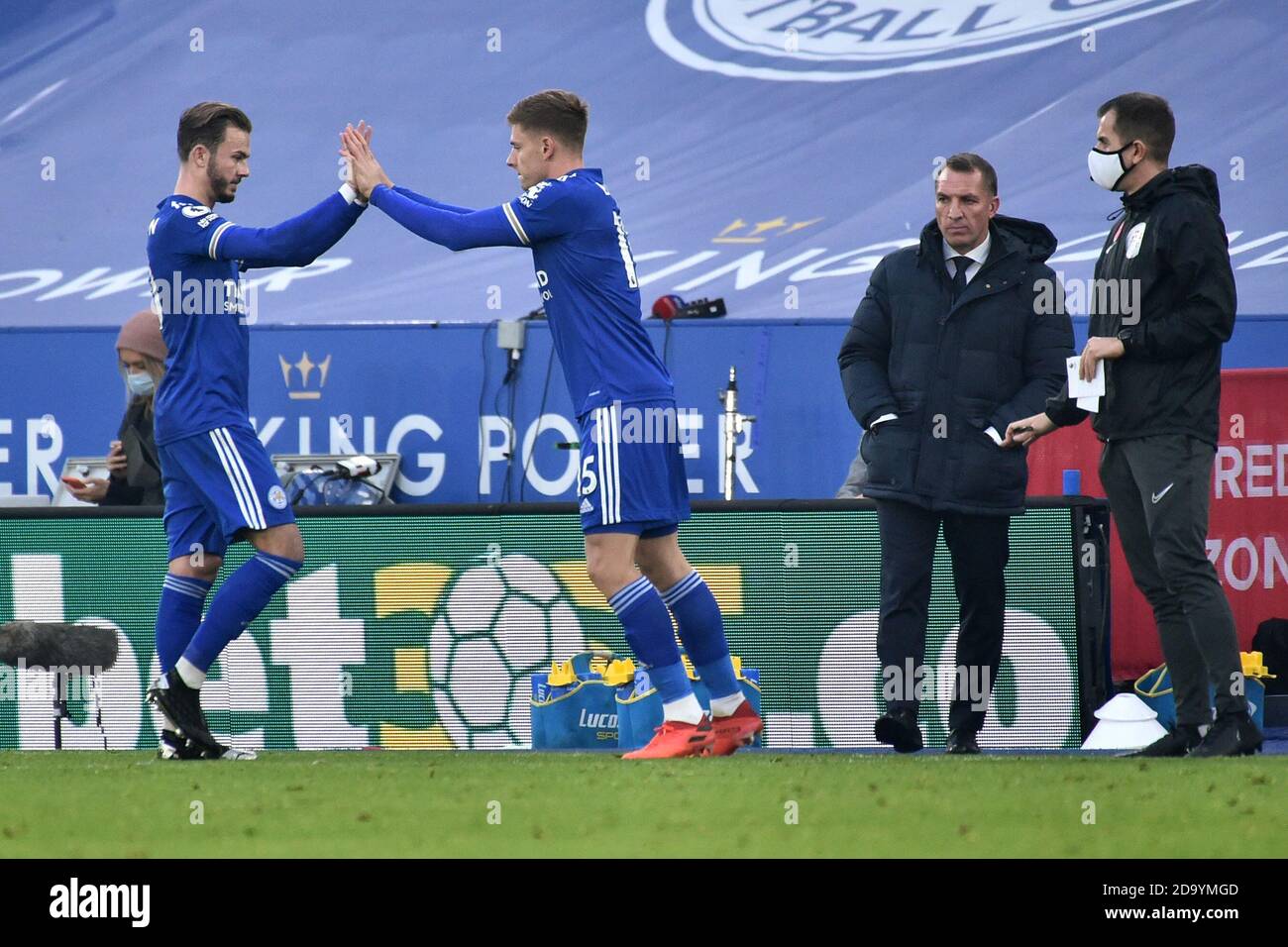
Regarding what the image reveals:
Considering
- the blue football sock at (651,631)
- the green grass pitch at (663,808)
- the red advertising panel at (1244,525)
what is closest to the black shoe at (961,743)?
the green grass pitch at (663,808)

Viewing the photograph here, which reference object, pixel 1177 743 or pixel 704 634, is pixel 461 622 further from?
pixel 1177 743

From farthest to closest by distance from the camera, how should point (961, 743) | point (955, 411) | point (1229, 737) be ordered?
point (961, 743) < point (955, 411) < point (1229, 737)

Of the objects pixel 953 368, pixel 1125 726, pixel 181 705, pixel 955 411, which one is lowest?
pixel 1125 726

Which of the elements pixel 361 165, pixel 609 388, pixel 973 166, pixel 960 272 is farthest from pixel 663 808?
pixel 973 166

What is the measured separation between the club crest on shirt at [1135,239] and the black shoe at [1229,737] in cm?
148

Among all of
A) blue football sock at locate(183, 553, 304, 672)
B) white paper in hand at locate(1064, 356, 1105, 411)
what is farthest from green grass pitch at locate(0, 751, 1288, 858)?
white paper in hand at locate(1064, 356, 1105, 411)

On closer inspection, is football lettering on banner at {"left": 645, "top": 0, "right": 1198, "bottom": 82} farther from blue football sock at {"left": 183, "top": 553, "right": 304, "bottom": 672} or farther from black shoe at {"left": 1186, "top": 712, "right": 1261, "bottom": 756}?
black shoe at {"left": 1186, "top": 712, "right": 1261, "bottom": 756}

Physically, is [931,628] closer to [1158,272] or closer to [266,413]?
[1158,272]

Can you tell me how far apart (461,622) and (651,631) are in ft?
7.21

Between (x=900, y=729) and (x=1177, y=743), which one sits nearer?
(x=1177, y=743)

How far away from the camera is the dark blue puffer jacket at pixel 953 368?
20.0ft

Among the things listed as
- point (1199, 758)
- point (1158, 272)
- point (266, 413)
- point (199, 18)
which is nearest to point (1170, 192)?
point (1158, 272)

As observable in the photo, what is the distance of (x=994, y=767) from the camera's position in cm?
538

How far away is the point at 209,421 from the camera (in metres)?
6.12
